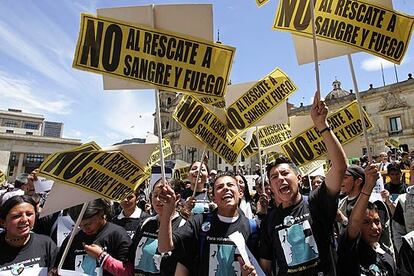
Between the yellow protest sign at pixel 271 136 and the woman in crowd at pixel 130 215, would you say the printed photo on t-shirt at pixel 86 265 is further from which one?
the yellow protest sign at pixel 271 136

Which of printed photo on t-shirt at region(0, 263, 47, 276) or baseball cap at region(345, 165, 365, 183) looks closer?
printed photo on t-shirt at region(0, 263, 47, 276)

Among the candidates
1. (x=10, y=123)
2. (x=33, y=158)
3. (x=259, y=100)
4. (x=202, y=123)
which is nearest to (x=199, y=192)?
(x=202, y=123)

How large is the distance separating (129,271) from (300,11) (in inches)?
124

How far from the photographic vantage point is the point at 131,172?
324cm

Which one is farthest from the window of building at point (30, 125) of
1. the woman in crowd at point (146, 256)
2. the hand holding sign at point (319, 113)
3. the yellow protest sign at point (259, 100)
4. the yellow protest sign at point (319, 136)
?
the hand holding sign at point (319, 113)

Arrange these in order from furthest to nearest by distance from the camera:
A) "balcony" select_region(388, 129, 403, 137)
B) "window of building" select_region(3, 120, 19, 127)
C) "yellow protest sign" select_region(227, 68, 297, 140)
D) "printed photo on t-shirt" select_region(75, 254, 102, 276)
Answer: "window of building" select_region(3, 120, 19, 127), "balcony" select_region(388, 129, 403, 137), "yellow protest sign" select_region(227, 68, 297, 140), "printed photo on t-shirt" select_region(75, 254, 102, 276)

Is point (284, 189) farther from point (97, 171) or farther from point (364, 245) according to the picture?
point (97, 171)

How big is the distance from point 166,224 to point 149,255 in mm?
598

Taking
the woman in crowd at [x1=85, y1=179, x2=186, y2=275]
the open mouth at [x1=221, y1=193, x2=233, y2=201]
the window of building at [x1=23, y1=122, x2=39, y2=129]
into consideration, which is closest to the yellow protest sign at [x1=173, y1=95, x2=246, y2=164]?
the woman in crowd at [x1=85, y1=179, x2=186, y2=275]

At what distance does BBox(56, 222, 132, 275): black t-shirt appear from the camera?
289cm

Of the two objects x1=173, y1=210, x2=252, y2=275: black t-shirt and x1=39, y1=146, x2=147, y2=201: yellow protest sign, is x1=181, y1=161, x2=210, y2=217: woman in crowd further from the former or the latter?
x1=173, y1=210, x2=252, y2=275: black t-shirt

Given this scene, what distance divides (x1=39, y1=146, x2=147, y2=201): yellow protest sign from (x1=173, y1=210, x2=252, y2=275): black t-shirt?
856 mm

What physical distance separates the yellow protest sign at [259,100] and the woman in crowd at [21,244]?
3302 millimetres

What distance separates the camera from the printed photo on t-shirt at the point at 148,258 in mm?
2904
